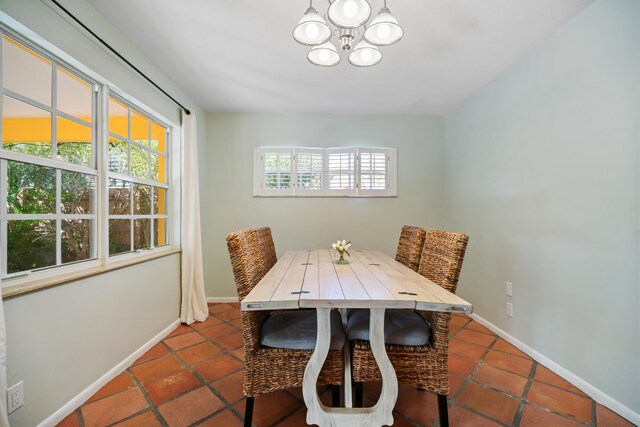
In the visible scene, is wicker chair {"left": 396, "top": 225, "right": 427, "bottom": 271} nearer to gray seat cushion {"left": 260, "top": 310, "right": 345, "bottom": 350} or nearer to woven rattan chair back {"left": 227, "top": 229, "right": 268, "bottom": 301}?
gray seat cushion {"left": 260, "top": 310, "right": 345, "bottom": 350}

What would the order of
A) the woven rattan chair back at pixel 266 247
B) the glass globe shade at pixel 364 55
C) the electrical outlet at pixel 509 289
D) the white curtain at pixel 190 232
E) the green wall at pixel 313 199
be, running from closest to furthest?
the glass globe shade at pixel 364 55 → the woven rattan chair back at pixel 266 247 → the electrical outlet at pixel 509 289 → the white curtain at pixel 190 232 → the green wall at pixel 313 199

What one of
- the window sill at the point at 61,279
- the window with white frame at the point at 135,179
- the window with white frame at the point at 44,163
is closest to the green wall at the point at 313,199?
the window with white frame at the point at 135,179

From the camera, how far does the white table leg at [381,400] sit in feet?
4.07

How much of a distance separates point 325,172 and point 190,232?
5.59 ft

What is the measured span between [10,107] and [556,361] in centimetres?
361

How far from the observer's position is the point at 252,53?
6.88 ft

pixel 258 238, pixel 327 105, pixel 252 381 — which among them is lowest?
pixel 252 381

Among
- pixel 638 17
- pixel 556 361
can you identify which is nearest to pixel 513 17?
pixel 638 17

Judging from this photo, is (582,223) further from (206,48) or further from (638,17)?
(206,48)

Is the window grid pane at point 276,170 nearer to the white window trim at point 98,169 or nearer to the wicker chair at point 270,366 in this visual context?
the white window trim at point 98,169

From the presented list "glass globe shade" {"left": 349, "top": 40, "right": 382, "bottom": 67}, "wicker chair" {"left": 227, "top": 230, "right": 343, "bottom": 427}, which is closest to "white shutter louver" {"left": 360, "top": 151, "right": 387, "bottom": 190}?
"glass globe shade" {"left": 349, "top": 40, "right": 382, "bottom": 67}

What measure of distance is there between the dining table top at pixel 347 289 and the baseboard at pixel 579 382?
1.28m

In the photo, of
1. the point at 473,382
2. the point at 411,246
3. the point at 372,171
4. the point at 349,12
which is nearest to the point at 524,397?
the point at 473,382

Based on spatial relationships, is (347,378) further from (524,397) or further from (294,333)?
(524,397)
